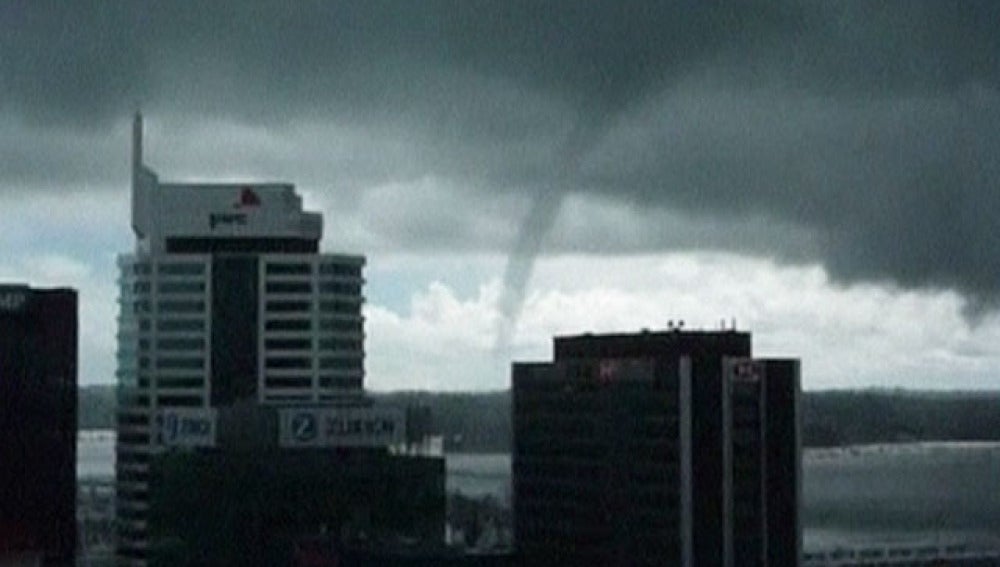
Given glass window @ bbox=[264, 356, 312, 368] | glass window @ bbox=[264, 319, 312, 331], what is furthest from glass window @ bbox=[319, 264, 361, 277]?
glass window @ bbox=[264, 356, 312, 368]

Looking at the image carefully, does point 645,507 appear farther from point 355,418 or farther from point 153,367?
point 153,367

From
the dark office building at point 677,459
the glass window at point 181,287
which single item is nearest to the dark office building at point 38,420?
the dark office building at point 677,459

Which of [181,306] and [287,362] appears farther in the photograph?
[181,306]

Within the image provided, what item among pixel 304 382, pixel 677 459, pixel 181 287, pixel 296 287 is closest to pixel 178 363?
pixel 181 287

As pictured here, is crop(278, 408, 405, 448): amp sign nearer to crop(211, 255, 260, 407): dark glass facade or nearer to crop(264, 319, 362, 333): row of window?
crop(211, 255, 260, 407): dark glass facade

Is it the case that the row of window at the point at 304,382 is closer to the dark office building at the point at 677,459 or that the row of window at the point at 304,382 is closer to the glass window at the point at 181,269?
the glass window at the point at 181,269

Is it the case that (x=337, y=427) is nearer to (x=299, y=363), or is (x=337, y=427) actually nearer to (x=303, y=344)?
(x=303, y=344)

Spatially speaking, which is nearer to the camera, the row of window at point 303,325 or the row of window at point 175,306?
the row of window at point 303,325
